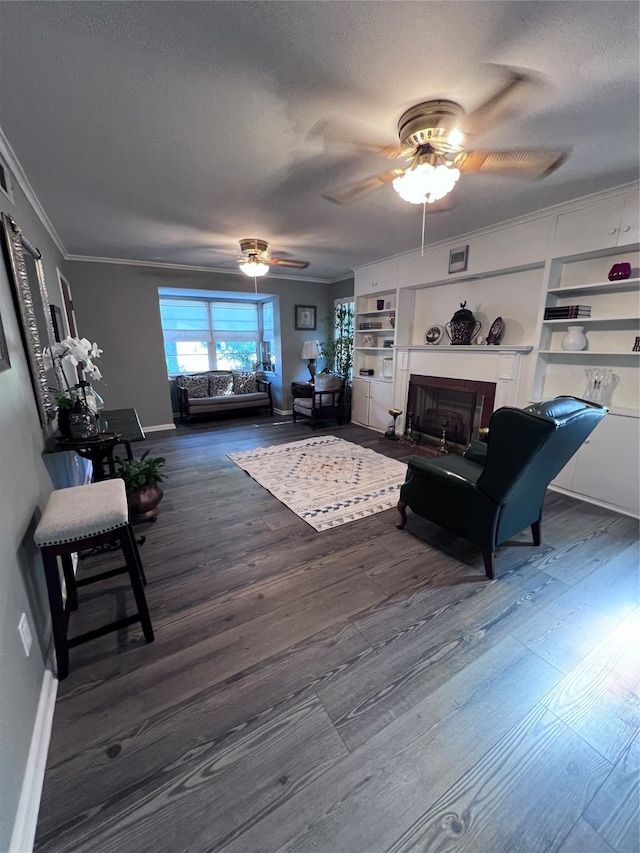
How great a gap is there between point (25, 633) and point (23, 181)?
2799 millimetres

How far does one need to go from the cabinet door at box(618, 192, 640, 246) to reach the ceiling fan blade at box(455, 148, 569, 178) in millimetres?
1281

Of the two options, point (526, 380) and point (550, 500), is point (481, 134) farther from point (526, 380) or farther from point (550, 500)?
point (550, 500)

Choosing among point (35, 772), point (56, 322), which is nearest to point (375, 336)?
point (56, 322)

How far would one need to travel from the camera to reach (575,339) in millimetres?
2938

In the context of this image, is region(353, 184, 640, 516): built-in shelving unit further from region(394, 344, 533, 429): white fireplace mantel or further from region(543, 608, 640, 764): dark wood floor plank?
region(543, 608, 640, 764): dark wood floor plank

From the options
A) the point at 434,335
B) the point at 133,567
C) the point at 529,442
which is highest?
the point at 434,335

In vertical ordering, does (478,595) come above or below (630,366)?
below

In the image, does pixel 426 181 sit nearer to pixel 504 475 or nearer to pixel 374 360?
pixel 504 475

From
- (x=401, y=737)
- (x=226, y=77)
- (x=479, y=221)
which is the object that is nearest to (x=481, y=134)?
(x=226, y=77)

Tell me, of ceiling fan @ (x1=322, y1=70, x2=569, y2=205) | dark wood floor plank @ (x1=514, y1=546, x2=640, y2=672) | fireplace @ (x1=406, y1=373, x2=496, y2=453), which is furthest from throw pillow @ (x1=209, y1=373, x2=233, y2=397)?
dark wood floor plank @ (x1=514, y1=546, x2=640, y2=672)

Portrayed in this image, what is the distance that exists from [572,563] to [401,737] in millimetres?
1661

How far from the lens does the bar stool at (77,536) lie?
4.35 feet

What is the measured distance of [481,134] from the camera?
1777 millimetres

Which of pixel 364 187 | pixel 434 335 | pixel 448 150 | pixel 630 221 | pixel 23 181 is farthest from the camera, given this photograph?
pixel 434 335
